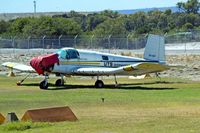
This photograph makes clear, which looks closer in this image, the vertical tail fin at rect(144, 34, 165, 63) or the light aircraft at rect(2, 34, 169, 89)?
the light aircraft at rect(2, 34, 169, 89)

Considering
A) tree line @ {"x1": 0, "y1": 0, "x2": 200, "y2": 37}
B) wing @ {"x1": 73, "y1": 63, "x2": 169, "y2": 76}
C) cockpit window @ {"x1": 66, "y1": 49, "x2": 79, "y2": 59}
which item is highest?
cockpit window @ {"x1": 66, "y1": 49, "x2": 79, "y2": 59}

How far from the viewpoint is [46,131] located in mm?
15570

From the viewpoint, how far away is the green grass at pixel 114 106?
16094 mm

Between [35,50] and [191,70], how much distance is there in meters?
25.9

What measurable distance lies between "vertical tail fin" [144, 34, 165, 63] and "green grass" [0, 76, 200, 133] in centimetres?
142

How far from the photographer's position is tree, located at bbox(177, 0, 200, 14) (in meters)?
150

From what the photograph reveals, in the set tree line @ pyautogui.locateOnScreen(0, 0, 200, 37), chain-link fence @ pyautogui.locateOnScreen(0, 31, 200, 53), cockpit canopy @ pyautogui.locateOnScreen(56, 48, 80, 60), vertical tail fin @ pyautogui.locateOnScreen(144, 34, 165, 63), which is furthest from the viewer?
tree line @ pyautogui.locateOnScreen(0, 0, 200, 37)

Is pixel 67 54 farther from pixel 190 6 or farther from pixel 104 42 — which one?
pixel 190 6

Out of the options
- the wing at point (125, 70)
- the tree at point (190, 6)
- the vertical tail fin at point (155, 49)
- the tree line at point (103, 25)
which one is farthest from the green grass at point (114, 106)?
the tree at point (190, 6)

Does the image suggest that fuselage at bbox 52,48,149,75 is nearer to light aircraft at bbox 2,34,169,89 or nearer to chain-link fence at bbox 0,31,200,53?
light aircraft at bbox 2,34,169,89

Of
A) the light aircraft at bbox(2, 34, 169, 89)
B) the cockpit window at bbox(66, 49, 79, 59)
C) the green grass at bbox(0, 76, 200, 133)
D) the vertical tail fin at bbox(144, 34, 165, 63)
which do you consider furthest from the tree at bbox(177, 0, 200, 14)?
the cockpit window at bbox(66, 49, 79, 59)

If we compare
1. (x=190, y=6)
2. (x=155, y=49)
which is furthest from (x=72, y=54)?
(x=190, y=6)

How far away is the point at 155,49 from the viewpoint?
122 feet

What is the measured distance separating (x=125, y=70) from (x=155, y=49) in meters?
3.74
